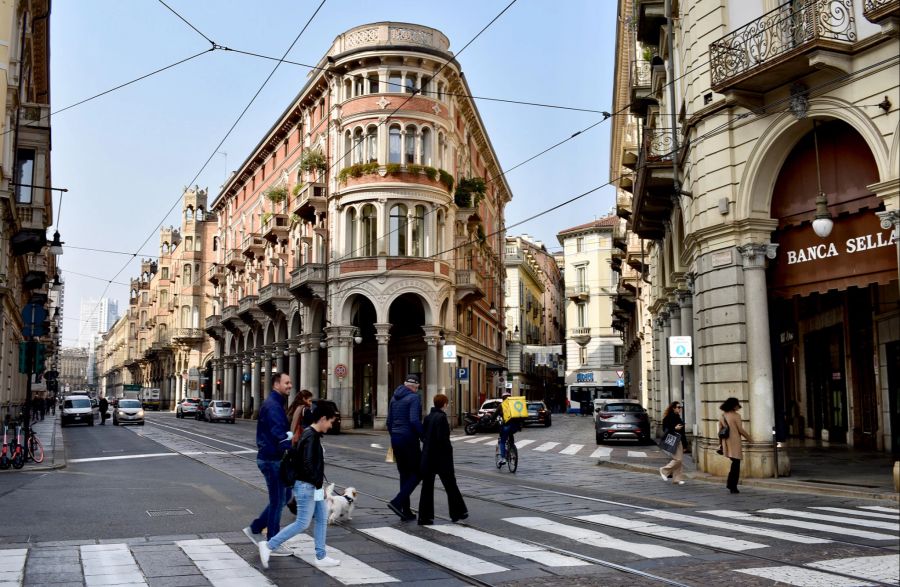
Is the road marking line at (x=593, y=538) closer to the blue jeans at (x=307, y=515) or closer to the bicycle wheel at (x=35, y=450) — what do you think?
the blue jeans at (x=307, y=515)

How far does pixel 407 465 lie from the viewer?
457 inches

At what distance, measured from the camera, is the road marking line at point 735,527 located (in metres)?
9.23

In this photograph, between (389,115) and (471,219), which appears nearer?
(389,115)

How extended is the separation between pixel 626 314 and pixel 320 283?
24.8 metres

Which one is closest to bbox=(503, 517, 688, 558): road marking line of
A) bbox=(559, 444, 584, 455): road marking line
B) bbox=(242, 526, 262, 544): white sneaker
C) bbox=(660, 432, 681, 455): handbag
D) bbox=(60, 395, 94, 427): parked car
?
bbox=(242, 526, 262, 544): white sneaker

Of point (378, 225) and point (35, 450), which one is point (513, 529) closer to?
point (35, 450)

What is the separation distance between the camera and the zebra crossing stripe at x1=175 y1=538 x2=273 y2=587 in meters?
7.59

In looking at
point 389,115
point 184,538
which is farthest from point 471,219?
point 184,538

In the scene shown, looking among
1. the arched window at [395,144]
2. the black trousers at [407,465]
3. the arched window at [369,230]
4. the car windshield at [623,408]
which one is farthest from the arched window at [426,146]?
the black trousers at [407,465]

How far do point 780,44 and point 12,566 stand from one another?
14.5 m

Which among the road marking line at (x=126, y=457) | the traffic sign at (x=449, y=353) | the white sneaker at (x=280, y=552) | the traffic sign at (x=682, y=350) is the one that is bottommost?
the road marking line at (x=126, y=457)

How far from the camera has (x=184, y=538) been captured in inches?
388

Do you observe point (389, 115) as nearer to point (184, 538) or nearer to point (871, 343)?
point (871, 343)

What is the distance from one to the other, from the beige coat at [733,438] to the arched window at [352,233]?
1145 inches
